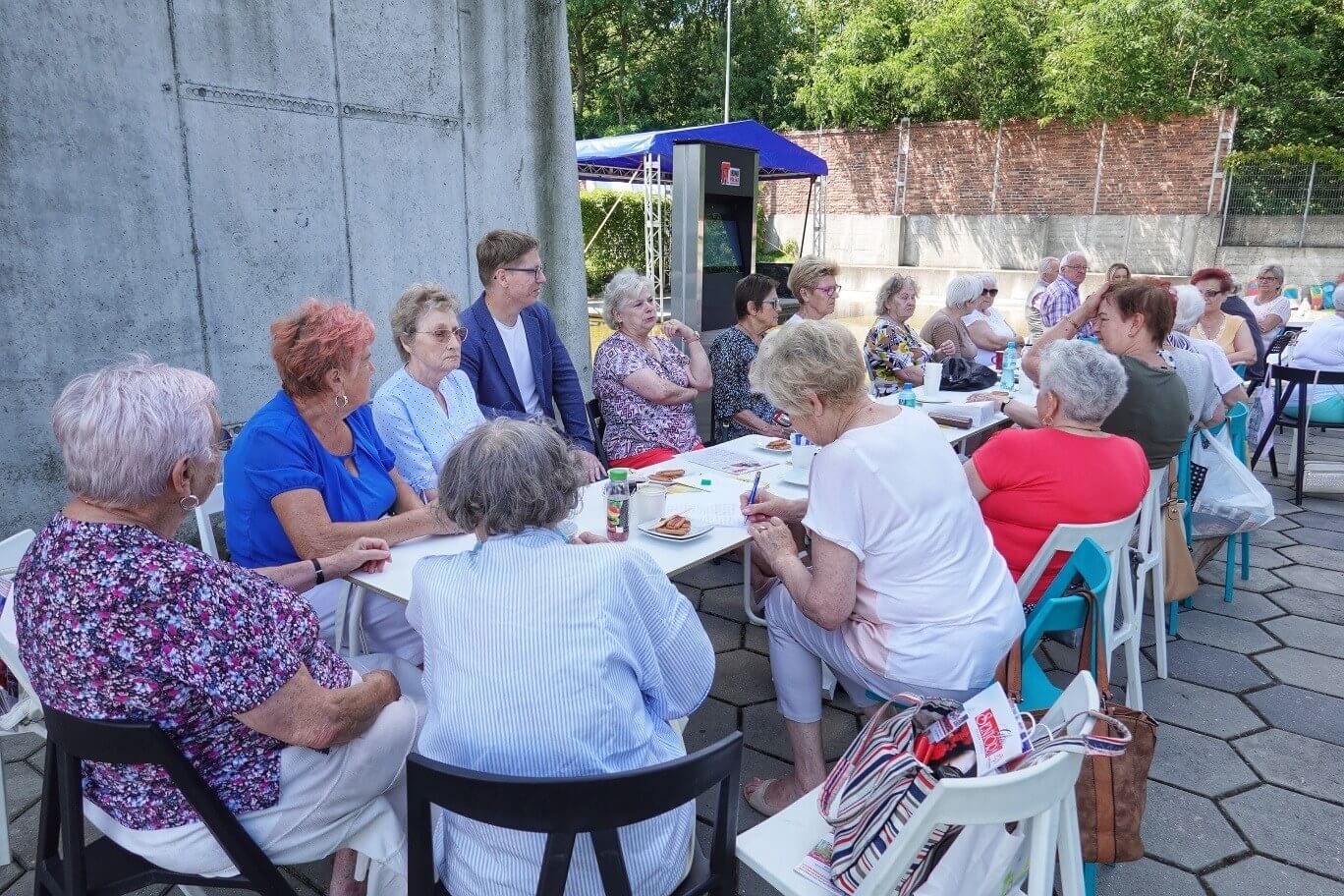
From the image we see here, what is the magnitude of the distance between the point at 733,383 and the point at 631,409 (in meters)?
0.59

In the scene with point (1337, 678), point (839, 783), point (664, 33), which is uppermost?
point (664, 33)

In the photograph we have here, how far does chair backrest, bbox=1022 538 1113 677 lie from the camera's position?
194 centimetres

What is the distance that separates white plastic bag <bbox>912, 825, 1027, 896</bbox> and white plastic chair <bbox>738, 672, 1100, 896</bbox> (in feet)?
0.16

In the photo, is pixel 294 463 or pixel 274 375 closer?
pixel 294 463

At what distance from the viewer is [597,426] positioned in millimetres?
4062

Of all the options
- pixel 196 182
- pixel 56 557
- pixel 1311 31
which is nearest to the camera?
pixel 56 557

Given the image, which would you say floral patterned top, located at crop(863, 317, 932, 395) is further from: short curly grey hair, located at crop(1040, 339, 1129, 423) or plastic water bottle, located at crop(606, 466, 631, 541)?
plastic water bottle, located at crop(606, 466, 631, 541)

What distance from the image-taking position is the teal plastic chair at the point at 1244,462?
346cm

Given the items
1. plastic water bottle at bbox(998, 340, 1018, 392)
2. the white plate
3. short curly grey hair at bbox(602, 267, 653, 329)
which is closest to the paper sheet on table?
the white plate

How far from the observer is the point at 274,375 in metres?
3.93

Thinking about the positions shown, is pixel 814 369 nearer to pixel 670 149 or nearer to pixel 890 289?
pixel 890 289

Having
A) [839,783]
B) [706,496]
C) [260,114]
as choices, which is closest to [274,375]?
[260,114]

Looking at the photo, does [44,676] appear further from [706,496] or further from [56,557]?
[706,496]

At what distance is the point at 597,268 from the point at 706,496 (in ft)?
52.5
